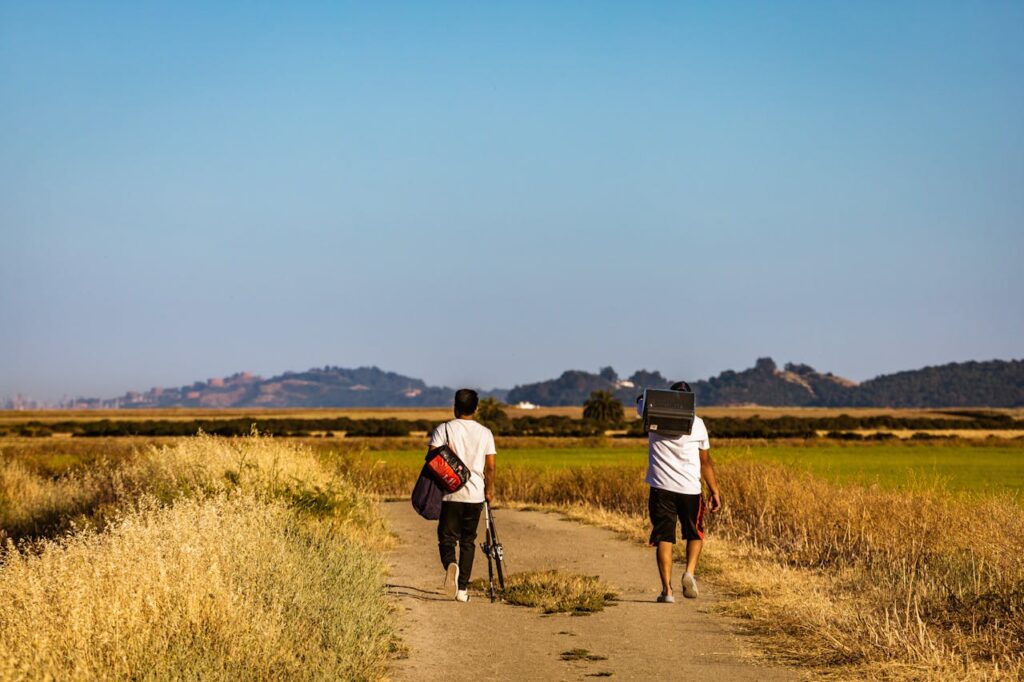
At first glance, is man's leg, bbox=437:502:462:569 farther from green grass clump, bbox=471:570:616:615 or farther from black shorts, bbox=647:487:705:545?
black shorts, bbox=647:487:705:545

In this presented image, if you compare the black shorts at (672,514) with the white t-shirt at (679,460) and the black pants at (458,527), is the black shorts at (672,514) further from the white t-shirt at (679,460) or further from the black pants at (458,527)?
the black pants at (458,527)

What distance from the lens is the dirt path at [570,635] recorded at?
9.58 meters

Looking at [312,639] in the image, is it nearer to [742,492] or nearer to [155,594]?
[155,594]

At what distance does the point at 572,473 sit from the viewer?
30609 millimetres

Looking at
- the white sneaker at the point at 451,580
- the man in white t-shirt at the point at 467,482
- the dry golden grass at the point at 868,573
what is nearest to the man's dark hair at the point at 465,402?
the man in white t-shirt at the point at 467,482

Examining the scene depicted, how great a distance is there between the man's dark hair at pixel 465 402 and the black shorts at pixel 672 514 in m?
2.30

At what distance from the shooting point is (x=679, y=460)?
12906 mm

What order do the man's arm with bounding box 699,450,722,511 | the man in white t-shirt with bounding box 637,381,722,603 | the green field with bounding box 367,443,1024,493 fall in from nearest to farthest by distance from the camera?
the man's arm with bounding box 699,450,722,511 < the man in white t-shirt with bounding box 637,381,722,603 < the green field with bounding box 367,443,1024,493

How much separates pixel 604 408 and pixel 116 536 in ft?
420

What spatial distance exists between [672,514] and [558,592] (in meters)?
1.60

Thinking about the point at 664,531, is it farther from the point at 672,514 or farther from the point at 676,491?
the point at 676,491

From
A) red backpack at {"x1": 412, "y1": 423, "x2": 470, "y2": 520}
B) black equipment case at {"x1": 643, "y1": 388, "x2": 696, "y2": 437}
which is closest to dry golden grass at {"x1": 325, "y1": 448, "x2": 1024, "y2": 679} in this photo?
black equipment case at {"x1": 643, "y1": 388, "x2": 696, "y2": 437}

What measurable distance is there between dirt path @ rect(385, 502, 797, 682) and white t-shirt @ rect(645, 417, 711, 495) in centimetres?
135

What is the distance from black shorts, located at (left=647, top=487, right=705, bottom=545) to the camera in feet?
42.3
